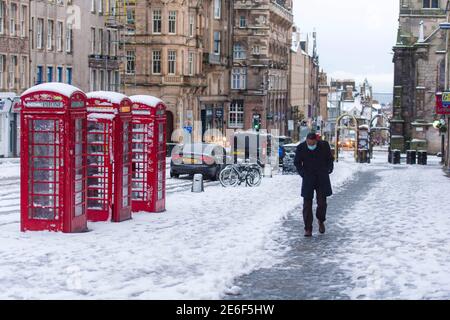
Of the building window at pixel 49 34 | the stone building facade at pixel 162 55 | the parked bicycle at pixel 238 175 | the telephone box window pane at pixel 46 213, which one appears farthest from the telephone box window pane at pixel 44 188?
the stone building facade at pixel 162 55

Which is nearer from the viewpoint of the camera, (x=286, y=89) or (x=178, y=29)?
(x=178, y=29)

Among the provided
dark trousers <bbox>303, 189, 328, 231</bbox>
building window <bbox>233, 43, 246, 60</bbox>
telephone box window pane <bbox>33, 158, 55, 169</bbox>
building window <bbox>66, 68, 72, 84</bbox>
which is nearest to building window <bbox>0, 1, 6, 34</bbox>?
building window <bbox>66, 68, 72, 84</bbox>

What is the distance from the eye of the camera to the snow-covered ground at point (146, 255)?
12727 millimetres

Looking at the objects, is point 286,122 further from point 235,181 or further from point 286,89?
point 235,181

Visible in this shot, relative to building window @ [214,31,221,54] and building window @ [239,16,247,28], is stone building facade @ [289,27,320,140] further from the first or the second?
building window @ [214,31,221,54]

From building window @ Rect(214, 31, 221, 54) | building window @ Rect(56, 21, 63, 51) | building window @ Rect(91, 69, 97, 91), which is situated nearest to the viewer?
building window @ Rect(56, 21, 63, 51)

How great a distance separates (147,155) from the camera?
2281 cm

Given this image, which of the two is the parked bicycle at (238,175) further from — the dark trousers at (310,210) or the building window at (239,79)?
the building window at (239,79)

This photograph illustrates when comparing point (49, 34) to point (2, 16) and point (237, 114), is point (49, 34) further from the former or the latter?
point (237, 114)

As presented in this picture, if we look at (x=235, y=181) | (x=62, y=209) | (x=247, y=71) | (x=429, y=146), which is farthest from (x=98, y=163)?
(x=247, y=71)

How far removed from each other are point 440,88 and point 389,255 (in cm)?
7767

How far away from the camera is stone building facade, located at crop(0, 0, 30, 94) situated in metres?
55.0

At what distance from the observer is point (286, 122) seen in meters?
121
